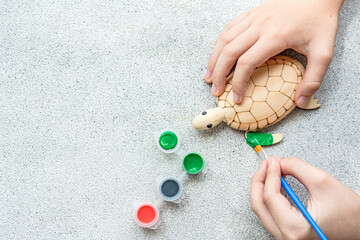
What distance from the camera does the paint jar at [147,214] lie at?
2.60 ft

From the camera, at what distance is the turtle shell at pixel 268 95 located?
0.78 meters

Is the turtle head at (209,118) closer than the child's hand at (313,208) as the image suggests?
No

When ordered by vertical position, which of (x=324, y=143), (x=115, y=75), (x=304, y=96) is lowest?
(x=324, y=143)

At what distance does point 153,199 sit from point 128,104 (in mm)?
224

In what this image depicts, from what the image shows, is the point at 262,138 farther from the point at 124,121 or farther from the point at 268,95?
the point at 124,121

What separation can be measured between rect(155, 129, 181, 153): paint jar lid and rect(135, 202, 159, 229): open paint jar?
126 mm

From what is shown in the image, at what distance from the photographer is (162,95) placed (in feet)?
2.77

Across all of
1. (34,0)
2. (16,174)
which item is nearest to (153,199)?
(16,174)

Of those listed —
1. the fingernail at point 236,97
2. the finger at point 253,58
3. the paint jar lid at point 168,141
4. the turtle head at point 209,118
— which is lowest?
the paint jar lid at point 168,141

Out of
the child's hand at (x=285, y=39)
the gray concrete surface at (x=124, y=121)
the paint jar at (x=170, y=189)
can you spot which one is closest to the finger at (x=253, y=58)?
the child's hand at (x=285, y=39)

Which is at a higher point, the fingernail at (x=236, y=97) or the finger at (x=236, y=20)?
the finger at (x=236, y=20)

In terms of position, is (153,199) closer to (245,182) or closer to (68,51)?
(245,182)

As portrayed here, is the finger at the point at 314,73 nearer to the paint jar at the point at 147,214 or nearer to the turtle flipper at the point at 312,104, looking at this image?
the turtle flipper at the point at 312,104

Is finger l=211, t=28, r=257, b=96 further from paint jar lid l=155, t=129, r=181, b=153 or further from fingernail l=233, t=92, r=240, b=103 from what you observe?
paint jar lid l=155, t=129, r=181, b=153
